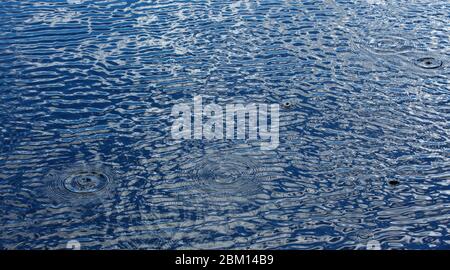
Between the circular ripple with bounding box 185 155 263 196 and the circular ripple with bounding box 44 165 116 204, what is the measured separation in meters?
0.66

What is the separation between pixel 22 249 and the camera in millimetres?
4641

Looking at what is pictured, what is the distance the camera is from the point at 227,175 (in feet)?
17.7

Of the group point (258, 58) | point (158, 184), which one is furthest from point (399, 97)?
point (158, 184)

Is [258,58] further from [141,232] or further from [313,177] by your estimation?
[141,232]

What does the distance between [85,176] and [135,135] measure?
66 cm

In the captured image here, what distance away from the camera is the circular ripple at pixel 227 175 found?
5.24m

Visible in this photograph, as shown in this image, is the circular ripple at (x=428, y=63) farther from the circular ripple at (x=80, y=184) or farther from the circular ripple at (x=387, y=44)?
the circular ripple at (x=80, y=184)

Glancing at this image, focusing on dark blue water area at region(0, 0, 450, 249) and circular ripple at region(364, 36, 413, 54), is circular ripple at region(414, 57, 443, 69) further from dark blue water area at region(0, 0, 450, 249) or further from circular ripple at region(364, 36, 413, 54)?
circular ripple at region(364, 36, 413, 54)

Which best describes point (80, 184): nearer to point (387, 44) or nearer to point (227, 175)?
point (227, 175)

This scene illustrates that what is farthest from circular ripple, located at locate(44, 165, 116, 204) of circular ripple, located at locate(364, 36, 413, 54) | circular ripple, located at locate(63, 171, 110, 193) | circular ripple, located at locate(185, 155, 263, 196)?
circular ripple, located at locate(364, 36, 413, 54)

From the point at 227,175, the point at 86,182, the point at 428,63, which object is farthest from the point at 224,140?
the point at 428,63

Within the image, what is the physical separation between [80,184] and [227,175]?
3.70 ft

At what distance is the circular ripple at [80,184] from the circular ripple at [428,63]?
3423mm

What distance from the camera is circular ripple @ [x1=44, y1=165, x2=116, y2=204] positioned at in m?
5.17
